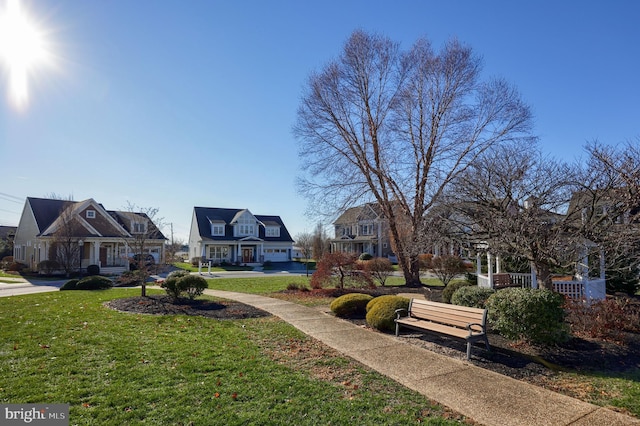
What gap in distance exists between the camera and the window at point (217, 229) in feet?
145

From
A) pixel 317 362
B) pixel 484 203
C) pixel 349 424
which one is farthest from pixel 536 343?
Result: pixel 349 424

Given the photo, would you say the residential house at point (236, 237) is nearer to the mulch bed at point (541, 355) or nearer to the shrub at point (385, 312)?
the shrub at point (385, 312)

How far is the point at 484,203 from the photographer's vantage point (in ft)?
30.4

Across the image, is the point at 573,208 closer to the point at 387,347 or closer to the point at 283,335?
the point at 387,347

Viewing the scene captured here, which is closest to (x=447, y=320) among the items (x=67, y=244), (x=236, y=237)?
(x=67, y=244)

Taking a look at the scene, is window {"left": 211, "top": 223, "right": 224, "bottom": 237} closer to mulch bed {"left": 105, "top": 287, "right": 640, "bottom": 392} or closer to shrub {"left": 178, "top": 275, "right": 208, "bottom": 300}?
shrub {"left": 178, "top": 275, "right": 208, "bottom": 300}

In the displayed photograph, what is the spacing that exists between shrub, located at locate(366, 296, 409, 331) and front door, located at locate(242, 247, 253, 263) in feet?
124

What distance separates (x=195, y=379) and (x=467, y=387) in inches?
147

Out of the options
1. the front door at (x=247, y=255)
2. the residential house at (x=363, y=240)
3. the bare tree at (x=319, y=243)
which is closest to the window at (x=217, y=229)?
the front door at (x=247, y=255)

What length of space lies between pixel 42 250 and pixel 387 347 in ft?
108

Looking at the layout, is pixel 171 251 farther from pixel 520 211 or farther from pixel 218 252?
pixel 520 211

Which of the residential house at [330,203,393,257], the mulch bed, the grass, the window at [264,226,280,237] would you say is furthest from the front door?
the mulch bed

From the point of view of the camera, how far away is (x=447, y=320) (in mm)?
7527

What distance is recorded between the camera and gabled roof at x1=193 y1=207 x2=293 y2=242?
44.2m
